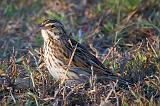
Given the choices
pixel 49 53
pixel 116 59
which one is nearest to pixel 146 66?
pixel 116 59

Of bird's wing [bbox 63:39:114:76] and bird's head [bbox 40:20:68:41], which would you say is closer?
bird's wing [bbox 63:39:114:76]

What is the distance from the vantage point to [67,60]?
24.3ft

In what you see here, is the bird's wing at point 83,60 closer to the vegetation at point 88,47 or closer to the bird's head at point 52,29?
the bird's head at point 52,29

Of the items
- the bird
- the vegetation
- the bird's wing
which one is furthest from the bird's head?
the vegetation

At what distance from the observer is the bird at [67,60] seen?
728 centimetres

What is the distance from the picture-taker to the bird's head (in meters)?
7.64

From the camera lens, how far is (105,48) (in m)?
9.23

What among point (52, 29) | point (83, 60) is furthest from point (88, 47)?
point (83, 60)

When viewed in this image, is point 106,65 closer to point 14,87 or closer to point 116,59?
point 116,59

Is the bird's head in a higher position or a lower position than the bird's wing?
higher

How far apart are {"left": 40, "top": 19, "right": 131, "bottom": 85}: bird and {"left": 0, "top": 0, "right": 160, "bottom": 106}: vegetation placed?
16cm

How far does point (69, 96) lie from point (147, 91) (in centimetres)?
88

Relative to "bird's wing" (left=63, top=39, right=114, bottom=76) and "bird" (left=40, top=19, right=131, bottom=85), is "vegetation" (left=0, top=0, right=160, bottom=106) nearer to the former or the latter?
"bird" (left=40, top=19, right=131, bottom=85)

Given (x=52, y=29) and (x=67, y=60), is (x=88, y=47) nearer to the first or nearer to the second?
(x=52, y=29)
